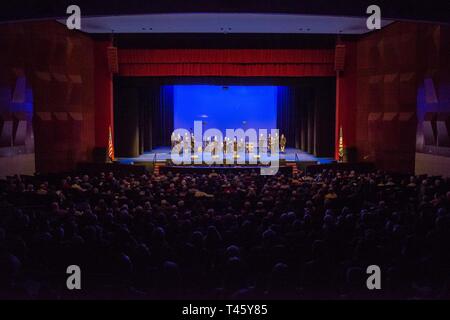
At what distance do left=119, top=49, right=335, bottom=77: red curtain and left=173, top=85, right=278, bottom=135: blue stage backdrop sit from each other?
8006mm

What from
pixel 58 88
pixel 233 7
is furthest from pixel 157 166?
pixel 233 7

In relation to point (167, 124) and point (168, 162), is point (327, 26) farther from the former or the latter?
point (167, 124)

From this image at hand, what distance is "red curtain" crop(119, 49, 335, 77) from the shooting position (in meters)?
23.3

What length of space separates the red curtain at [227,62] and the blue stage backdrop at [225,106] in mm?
8006

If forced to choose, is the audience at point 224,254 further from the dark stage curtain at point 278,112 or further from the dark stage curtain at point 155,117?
the dark stage curtain at point 155,117

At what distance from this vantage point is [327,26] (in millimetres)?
20922

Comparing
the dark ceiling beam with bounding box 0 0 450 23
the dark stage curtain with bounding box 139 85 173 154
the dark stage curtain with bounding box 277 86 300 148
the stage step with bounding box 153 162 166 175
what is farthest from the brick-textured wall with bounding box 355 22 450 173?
the dark stage curtain with bounding box 139 85 173 154

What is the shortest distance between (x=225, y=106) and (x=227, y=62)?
8.64 meters

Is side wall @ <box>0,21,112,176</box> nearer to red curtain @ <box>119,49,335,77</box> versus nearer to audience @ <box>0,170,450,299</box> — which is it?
red curtain @ <box>119,49,335,77</box>

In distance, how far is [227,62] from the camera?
2336 cm

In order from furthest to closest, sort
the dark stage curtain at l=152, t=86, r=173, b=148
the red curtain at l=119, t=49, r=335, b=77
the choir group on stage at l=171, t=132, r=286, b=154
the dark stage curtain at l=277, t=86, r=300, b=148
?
the dark stage curtain at l=152, t=86, r=173, b=148
the dark stage curtain at l=277, t=86, r=300, b=148
the choir group on stage at l=171, t=132, r=286, b=154
the red curtain at l=119, t=49, r=335, b=77

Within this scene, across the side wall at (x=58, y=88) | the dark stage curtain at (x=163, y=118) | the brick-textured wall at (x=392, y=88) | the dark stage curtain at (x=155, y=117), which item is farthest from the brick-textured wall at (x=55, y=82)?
the brick-textured wall at (x=392, y=88)

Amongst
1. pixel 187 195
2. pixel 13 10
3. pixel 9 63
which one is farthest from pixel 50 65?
pixel 187 195

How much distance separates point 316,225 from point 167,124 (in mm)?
24536
